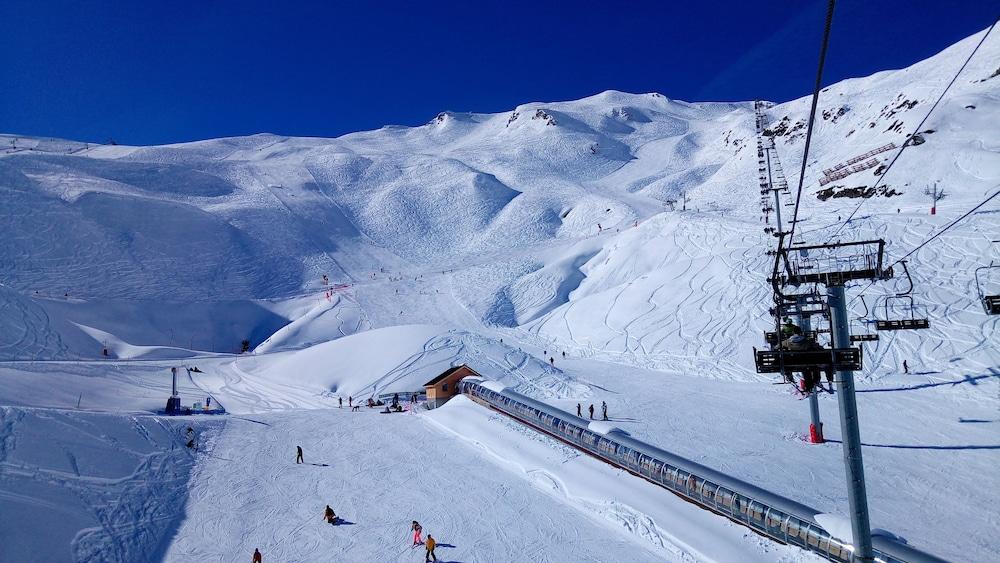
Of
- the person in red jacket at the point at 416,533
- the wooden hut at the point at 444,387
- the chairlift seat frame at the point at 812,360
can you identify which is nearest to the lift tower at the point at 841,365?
the chairlift seat frame at the point at 812,360

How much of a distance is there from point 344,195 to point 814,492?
83616mm

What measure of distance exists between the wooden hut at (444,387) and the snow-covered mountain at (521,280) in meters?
3.54

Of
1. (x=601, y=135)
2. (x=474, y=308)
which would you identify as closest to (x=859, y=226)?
(x=474, y=308)

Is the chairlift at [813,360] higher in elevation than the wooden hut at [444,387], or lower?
higher

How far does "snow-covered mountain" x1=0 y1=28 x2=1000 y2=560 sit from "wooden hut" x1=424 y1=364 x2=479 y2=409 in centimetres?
354

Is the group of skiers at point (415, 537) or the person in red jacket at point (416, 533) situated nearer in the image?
the group of skiers at point (415, 537)

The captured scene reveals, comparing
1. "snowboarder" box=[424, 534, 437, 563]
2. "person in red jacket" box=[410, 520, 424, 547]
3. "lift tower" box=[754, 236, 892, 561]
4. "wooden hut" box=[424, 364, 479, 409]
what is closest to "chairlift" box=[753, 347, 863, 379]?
"lift tower" box=[754, 236, 892, 561]

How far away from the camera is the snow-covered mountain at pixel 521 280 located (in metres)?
25.1

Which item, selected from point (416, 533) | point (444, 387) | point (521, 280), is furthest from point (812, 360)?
point (521, 280)

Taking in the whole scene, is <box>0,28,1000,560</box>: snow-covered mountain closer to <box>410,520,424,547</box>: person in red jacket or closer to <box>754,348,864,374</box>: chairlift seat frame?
<box>410,520,424,547</box>: person in red jacket

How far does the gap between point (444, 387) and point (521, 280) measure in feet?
89.4

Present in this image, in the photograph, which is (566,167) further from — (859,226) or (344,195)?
(859,226)

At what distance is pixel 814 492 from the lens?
16.5m

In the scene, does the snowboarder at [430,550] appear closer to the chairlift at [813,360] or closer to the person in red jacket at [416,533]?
the person in red jacket at [416,533]
